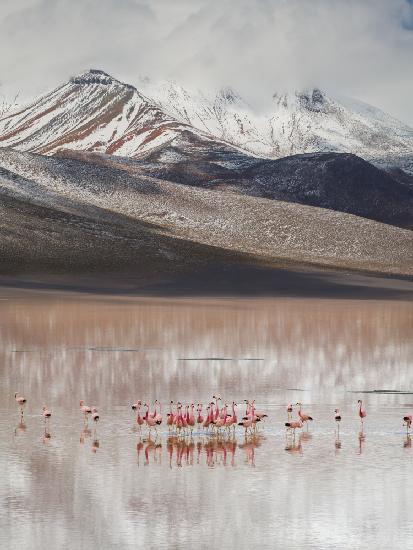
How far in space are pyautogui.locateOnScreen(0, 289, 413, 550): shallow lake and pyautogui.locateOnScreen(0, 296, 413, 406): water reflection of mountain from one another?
0.10 metres

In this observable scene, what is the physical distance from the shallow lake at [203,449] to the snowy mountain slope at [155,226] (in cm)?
6837

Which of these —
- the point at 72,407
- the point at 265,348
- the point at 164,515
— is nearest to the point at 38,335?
the point at 265,348

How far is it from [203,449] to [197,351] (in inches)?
687

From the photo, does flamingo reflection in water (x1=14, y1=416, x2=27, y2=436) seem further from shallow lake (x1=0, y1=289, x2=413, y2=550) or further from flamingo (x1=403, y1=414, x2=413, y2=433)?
flamingo (x1=403, y1=414, x2=413, y2=433)

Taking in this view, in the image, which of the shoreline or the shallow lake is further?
the shoreline

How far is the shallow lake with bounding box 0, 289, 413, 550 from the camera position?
17.0 m

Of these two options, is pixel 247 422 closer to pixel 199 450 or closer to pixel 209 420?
pixel 209 420

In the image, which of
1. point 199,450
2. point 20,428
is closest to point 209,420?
point 199,450

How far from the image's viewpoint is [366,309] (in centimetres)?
6950

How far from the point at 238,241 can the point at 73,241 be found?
3108 centimetres

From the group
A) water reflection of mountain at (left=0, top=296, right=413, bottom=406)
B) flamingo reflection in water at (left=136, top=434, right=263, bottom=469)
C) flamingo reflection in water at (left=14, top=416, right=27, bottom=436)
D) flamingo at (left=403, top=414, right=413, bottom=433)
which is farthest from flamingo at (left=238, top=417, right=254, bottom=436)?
water reflection of mountain at (left=0, top=296, right=413, bottom=406)

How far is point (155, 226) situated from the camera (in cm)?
14150

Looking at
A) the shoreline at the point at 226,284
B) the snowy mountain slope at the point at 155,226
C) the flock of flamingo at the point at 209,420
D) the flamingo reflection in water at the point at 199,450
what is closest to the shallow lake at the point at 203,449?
the flamingo reflection in water at the point at 199,450

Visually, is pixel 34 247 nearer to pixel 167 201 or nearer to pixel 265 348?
pixel 167 201
